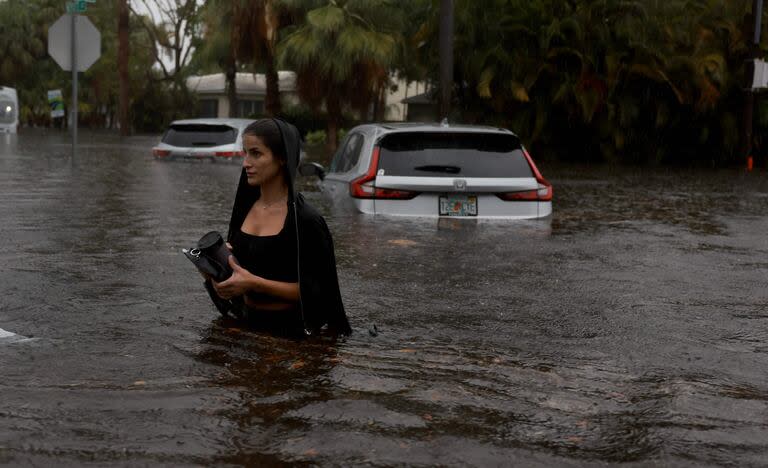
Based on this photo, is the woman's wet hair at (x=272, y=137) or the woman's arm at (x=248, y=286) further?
the woman's wet hair at (x=272, y=137)

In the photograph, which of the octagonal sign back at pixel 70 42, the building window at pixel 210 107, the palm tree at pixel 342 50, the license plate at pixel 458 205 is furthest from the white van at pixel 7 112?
the license plate at pixel 458 205

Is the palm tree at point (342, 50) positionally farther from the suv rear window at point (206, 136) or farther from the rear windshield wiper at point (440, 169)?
the rear windshield wiper at point (440, 169)

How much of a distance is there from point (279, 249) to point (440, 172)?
633 cm

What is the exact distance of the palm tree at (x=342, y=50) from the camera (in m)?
37.2

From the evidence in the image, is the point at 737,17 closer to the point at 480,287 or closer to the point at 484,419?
the point at 480,287

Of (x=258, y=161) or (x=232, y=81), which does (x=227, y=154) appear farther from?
(x=232, y=81)

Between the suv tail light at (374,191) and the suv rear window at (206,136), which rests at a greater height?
the suv rear window at (206,136)

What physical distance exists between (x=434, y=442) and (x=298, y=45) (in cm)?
3330

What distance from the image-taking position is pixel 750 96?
31.9m

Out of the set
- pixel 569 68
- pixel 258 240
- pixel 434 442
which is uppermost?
pixel 569 68

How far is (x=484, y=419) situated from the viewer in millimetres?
5258

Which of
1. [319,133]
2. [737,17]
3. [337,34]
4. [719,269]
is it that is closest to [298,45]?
[337,34]

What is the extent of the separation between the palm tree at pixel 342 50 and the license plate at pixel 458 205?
24397mm

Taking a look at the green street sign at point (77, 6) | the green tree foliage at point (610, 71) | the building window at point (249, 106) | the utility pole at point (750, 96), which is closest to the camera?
the green street sign at point (77, 6)
